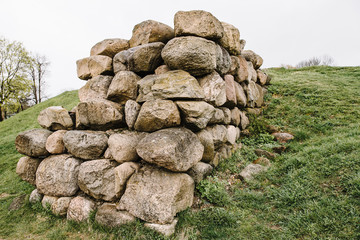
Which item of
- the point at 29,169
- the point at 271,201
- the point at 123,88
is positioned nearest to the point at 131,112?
the point at 123,88

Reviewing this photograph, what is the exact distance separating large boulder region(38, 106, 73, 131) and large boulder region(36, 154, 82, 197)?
2.31ft

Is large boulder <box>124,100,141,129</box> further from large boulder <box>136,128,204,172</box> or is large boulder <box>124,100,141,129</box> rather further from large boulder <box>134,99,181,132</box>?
large boulder <box>136,128,204,172</box>

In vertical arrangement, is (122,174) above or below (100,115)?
below

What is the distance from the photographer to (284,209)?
121 inches

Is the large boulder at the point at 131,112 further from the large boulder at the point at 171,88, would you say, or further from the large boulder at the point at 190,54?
the large boulder at the point at 190,54

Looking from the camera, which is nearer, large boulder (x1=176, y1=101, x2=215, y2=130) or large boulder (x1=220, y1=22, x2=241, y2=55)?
large boulder (x1=176, y1=101, x2=215, y2=130)

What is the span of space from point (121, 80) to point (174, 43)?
4.43ft

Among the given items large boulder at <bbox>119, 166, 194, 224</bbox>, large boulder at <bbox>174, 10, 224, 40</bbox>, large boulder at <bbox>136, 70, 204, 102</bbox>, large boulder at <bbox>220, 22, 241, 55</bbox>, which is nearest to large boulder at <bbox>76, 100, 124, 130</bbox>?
large boulder at <bbox>136, 70, 204, 102</bbox>

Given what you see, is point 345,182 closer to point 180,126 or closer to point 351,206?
point 351,206

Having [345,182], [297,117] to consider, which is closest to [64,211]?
[345,182]

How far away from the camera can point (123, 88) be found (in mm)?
3914

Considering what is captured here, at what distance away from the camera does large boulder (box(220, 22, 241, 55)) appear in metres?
4.89

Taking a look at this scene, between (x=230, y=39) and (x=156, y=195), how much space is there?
4.37 metres

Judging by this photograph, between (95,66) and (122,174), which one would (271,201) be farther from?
(95,66)
